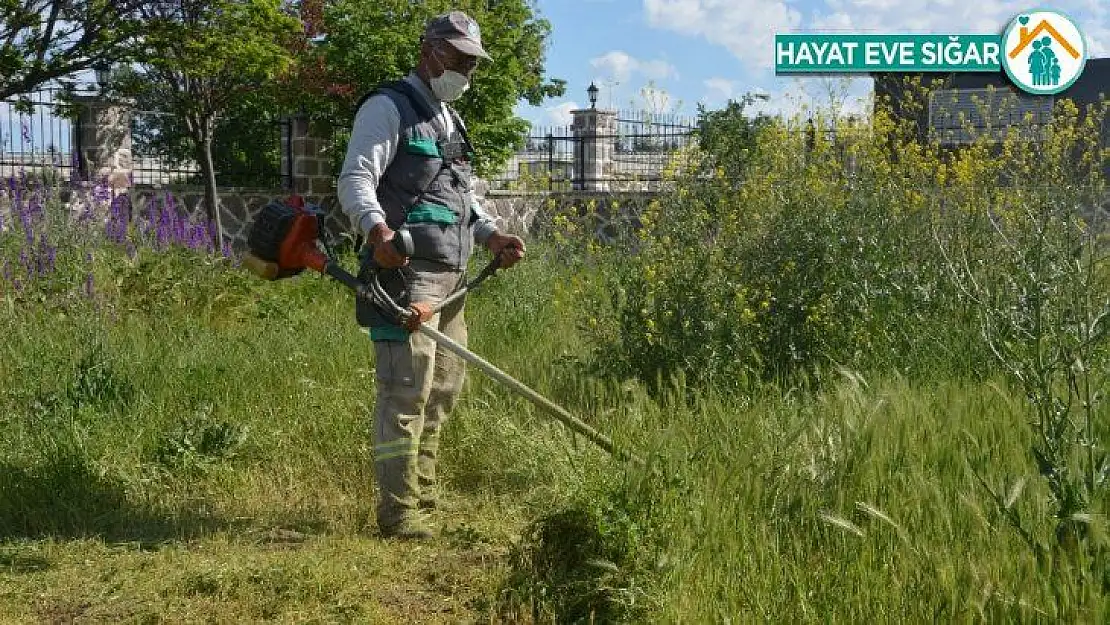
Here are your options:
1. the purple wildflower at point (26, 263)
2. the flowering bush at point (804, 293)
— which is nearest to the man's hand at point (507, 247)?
the flowering bush at point (804, 293)

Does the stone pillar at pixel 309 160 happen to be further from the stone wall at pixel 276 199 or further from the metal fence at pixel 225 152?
the metal fence at pixel 225 152

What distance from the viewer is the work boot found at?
4.49 metres

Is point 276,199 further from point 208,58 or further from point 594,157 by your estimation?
point 594,157

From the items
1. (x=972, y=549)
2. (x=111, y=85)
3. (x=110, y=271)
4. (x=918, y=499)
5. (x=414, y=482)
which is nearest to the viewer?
(x=972, y=549)

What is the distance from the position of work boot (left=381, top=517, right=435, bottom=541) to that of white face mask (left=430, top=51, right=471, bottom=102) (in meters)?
1.61

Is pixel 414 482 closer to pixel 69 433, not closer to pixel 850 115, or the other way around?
pixel 69 433

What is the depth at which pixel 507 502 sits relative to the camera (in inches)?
190

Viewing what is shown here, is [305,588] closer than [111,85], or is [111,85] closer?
[305,588]

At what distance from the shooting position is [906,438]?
13.4 ft

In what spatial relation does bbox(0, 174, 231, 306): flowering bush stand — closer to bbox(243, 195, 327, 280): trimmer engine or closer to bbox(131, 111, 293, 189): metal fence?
bbox(243, 195, 327, 280): trimmer engine

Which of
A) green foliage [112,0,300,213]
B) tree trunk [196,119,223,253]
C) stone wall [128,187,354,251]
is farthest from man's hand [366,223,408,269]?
tree trunk [196,119,223,253]

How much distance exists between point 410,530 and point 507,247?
117 centimetres

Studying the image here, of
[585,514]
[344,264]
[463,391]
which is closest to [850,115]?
[463,391]

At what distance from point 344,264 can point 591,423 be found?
6.96 meters
